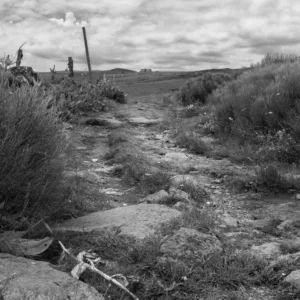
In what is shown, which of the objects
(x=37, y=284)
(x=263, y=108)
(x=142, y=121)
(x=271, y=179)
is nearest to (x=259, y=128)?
(x=263, y=108)

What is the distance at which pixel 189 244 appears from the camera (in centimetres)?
331

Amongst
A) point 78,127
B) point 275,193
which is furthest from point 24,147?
point 78,127

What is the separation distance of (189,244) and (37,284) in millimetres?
1367

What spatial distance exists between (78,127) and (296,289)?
326 inches

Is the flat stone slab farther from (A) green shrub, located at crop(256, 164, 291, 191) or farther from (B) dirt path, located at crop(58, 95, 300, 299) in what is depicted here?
(A) green shrub, located at crop(256, 164, 291, 191)

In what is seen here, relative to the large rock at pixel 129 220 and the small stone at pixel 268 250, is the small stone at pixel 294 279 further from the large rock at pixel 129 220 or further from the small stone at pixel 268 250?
the large rock at pixel 129 220

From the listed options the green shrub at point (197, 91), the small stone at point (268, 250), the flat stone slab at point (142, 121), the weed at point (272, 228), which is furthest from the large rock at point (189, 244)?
the green shrub at point (197, 91)

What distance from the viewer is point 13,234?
3297 millimetres

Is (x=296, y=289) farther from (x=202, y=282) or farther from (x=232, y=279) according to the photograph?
(x=202, y=282)

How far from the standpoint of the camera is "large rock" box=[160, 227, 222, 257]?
3.22 meters

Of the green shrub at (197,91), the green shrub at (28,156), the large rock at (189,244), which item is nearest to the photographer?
the large rock at (189,244)

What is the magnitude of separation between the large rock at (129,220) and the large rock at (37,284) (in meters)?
0.94

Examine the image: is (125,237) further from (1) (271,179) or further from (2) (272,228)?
(1) (271,179)

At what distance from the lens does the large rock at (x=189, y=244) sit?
322cm
